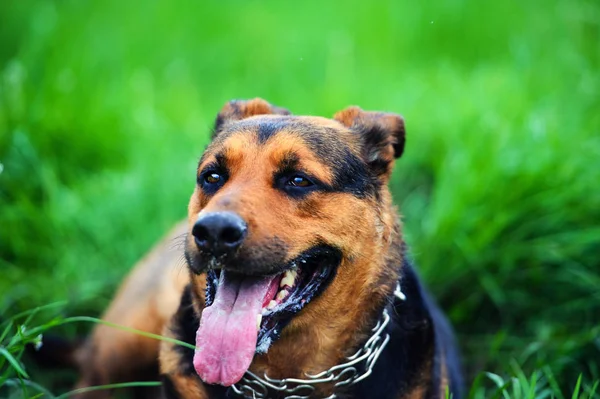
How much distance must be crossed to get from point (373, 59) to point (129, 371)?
18.2ft

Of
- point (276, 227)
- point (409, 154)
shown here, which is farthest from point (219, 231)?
point (409, 154)

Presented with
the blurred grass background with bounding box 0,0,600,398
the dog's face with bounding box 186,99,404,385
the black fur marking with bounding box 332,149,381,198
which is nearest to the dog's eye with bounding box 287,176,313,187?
the dog's face with bounding box 186,99,404,385

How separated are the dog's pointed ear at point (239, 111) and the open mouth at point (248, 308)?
1000 millimetres

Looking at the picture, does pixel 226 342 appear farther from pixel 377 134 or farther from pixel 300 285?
pixel 377 134

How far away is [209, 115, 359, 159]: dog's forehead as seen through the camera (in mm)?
3246

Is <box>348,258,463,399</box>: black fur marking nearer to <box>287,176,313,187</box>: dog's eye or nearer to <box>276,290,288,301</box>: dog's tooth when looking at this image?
<box>276,290,288,301</box>: dog's tooth

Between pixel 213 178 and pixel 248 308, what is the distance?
0.64 m

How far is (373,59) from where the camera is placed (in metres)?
8.66

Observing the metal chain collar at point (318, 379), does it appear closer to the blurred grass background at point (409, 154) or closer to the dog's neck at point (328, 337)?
the dog's neck at point (328, 337)

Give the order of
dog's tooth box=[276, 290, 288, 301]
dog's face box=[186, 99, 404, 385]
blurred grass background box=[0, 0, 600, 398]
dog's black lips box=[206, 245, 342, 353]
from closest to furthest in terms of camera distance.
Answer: dog's face box=[186, 99, 404, 385]
dog's black lips box=[206, 245, 342, 353]
dog's tooth box=[276, 290, 288, 301]
blurred grass background box=[0, 0, 600, 398]

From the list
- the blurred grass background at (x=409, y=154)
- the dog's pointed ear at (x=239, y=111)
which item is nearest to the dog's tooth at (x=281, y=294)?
the dog's pointed ear at (x=239, y=111)

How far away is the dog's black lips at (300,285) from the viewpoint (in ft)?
9.80

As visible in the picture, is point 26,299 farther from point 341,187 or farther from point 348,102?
point 348,102

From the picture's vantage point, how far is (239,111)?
3.90 meters
